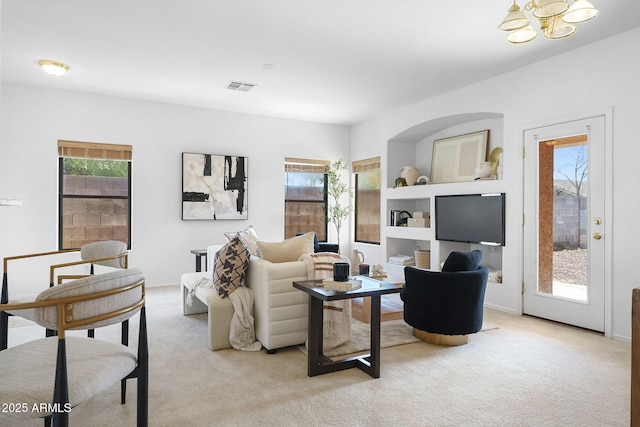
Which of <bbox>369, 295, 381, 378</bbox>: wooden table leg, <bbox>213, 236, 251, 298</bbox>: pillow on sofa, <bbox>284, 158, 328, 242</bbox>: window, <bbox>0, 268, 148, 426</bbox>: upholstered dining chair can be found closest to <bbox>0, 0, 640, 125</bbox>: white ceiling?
<bbox>284, 158, 328, 242</bbox>: window

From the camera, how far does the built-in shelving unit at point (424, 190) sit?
16.8ft

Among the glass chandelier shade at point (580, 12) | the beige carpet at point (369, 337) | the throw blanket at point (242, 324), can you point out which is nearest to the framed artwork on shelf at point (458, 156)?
the beige carpet at point (369, 337)

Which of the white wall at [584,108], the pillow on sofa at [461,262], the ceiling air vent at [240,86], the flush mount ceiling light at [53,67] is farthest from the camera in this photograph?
the ceiling air vent at [240,86]

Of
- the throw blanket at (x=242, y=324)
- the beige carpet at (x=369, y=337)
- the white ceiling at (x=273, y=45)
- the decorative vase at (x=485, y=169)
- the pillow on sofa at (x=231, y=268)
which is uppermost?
the white ceiling at (x=273, y=45)

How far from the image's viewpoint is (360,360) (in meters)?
2.83

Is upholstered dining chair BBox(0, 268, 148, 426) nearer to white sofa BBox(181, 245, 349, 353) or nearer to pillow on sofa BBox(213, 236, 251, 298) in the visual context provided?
white sofa BBox(181, 245, 349, 353)

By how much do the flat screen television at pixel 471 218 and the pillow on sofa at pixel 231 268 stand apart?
115 inches

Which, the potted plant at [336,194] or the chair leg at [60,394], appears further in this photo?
the potted plant at [336,194]

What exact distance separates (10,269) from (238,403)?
441cm

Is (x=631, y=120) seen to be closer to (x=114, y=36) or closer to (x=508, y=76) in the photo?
(x=508, y=76)

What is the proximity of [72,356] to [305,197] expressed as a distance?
558cm

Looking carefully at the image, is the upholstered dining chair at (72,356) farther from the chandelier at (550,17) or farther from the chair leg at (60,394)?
the chandelier at (550,17)

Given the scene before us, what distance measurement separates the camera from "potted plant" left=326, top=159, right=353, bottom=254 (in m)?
7.14

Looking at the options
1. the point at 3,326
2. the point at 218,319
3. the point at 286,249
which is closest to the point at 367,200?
the point at 286,249
